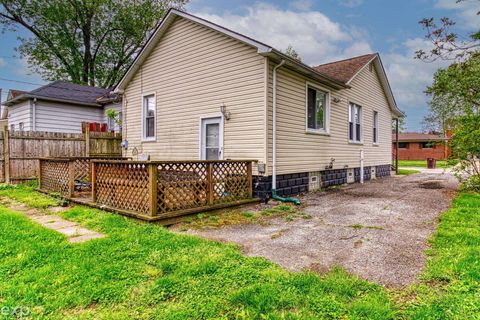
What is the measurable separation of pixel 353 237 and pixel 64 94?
15.3m

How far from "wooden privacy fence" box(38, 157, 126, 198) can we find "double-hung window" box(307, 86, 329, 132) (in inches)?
248

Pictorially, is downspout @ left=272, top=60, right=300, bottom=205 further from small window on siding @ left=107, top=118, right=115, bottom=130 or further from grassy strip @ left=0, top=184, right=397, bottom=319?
small window on siding @ left=107, top=118, right=115, bottom=130

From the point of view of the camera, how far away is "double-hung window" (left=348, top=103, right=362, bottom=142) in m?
11.7

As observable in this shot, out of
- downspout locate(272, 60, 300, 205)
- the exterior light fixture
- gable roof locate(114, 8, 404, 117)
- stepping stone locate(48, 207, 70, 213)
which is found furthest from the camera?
the exterior light fixture

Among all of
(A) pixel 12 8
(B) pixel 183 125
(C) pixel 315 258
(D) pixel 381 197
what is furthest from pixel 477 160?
(A) pixel 12 8

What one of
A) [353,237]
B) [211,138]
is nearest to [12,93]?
[211,138]

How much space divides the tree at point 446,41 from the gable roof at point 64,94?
14.6 m

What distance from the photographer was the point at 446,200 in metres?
7.76

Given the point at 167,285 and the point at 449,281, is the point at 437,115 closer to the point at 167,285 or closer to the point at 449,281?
the point at 449,281

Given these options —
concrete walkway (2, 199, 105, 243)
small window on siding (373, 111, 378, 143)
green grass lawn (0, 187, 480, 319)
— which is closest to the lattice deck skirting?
concrete walkway (2, 199, 105, 243)

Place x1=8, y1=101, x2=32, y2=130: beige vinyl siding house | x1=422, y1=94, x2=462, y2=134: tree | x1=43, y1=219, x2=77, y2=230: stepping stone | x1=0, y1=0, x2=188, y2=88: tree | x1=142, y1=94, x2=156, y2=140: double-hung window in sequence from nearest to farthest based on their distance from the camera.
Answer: x1=43, y1=219, x2=77, y2=230: stepping stone, x1=142, y1=94, x2=156, y2=140: double-hung window, x1=8, y1=101, x2=32, y2=130: beige vinyl siding house, x1=0, y1=0, x2=188, y2=88: tree, x1=422, y1=94, x2=462, y2=134: tree

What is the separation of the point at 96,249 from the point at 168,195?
196 centimetres

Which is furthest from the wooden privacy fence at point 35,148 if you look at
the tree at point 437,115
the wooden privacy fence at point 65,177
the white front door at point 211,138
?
the tree at point 437,115

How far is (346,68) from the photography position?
11.8 meters
